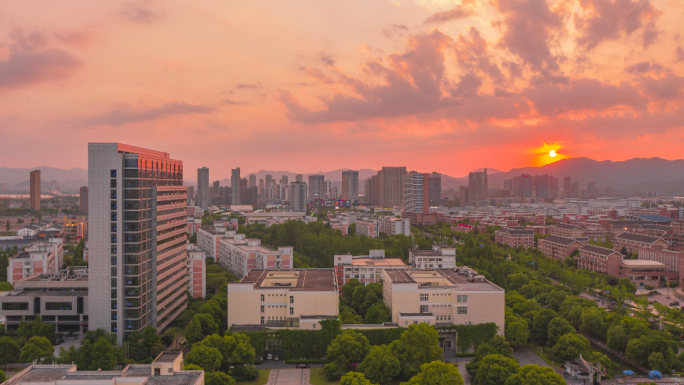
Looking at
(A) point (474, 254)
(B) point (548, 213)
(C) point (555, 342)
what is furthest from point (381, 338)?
(B) point (548, 213)

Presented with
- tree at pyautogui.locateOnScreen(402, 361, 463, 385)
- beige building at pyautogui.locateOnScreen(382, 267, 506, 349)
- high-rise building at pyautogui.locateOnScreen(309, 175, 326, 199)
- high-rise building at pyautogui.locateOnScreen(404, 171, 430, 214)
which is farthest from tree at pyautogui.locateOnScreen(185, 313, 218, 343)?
high-rise building at pyautogui.locateOnScreen(309, 175, 326, 199)

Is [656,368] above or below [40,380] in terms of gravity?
below

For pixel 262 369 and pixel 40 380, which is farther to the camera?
pixel 262 369

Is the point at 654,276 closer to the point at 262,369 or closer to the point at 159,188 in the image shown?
the point at 262,369

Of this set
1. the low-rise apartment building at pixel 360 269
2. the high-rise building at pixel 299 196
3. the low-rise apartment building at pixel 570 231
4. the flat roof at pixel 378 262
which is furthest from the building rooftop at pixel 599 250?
the high-rise building at pixel 299 196

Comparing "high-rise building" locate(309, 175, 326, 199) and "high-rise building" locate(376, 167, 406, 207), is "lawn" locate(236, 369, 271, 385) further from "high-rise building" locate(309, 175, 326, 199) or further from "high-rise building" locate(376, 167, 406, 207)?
"high-rise building" locate(309, 175, 326, 199)

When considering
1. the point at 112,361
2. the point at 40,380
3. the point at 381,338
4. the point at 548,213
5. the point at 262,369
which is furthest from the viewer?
the point at 548,213
